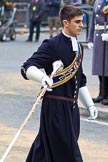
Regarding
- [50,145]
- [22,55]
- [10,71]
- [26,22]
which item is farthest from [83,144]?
[26,22]

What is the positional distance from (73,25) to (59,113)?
77cm

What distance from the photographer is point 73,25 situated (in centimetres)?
494

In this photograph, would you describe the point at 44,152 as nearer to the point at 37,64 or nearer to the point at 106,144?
the point at 37,64

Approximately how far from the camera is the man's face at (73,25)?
194 inches

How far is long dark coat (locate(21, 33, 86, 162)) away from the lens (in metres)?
4.95

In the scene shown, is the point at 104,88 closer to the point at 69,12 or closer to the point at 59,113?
the point at 59,113

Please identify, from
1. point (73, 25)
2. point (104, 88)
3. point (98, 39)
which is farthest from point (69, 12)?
point (104, 88)

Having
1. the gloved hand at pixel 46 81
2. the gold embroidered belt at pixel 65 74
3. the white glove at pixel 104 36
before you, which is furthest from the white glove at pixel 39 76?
the white glove at pixel 104 36

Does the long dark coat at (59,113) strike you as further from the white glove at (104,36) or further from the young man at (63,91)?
the white glove at (104,36)

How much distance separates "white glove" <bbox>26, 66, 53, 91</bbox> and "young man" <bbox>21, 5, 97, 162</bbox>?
0.16ft

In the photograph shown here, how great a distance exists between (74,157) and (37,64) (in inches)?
34.4

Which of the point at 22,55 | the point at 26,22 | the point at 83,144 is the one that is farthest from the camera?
the point at 26,22

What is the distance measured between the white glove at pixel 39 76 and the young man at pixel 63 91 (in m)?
0.05

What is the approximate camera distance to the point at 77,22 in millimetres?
4941
